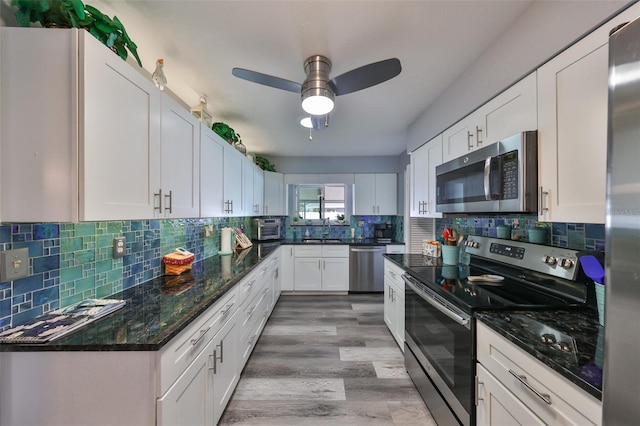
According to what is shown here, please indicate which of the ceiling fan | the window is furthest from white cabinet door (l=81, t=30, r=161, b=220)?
the window

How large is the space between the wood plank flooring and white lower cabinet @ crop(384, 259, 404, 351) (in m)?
0.15

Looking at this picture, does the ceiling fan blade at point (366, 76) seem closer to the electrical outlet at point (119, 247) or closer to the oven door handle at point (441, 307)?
the oven door handle at point (441, 307)

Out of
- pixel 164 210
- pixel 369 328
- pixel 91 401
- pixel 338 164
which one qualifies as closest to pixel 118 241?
pixel 164 210

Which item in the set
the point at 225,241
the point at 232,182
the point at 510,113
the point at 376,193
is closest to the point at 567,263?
the point at 510,113

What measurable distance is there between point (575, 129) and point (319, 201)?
357 centimetres

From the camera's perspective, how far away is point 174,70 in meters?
1.80

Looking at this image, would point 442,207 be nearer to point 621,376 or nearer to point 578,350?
point 578,350

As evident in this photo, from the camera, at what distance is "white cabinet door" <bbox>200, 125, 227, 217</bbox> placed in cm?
190

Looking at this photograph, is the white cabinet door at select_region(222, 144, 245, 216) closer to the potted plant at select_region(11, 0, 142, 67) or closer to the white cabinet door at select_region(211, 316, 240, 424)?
the white cabinet door at select_region(211, 316, 240, 424)

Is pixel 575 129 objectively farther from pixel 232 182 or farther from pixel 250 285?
pixel 232 182

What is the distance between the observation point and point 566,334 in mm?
911

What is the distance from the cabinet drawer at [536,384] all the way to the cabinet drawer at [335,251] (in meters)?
2.93

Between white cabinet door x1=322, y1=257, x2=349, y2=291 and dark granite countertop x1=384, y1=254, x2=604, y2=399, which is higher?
dark granite countertop x1=384, y1=254, x2=604, y2=399

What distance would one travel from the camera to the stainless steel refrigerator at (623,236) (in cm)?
49
